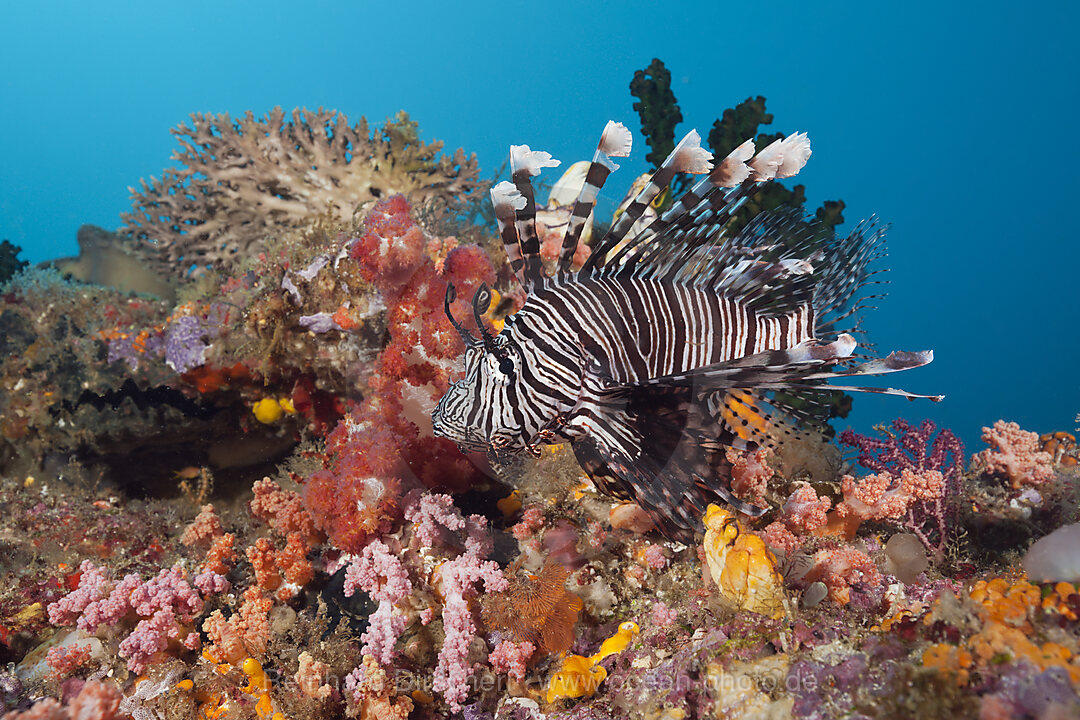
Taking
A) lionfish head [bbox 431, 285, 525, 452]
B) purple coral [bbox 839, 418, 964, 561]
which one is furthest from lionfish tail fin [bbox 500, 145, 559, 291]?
purple coral [bbox 839, 418, 964, 561]

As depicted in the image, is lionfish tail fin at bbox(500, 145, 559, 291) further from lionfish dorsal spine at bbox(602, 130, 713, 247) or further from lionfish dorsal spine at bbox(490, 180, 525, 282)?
lionfish dorsal spine at bbox(602, 130, 713, 247)

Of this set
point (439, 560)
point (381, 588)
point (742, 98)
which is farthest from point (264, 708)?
point (742, 98)

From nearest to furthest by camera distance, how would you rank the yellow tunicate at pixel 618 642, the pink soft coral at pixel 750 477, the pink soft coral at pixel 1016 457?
the yellow tunicate at pixel 618 642 < the pink soft coral at pixel 750 477 < the pink soft coral at pixel 1016 457

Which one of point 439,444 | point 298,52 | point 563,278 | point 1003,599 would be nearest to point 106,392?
point 439,444

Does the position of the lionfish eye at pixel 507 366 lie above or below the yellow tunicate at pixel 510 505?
above

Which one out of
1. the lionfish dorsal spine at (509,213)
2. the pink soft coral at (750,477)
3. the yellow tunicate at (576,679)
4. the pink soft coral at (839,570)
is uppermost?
the lionfish dorsal spine at (509,213)

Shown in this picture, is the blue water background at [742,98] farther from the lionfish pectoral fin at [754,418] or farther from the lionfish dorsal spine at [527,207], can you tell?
the lionfish pectoral fin at [754,418]

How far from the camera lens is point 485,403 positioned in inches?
106

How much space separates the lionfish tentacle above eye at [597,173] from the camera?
278 cm

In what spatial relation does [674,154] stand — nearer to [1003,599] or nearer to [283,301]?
[1003,599]

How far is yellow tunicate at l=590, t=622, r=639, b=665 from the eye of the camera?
101 inches

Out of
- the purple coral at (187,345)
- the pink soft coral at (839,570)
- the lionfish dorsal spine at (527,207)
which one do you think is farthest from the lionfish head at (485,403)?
the purple coral at (187,345)

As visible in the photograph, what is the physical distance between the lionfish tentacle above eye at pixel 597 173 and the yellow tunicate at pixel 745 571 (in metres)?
1.66

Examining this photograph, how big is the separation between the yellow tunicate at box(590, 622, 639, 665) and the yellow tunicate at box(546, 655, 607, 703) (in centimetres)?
9
